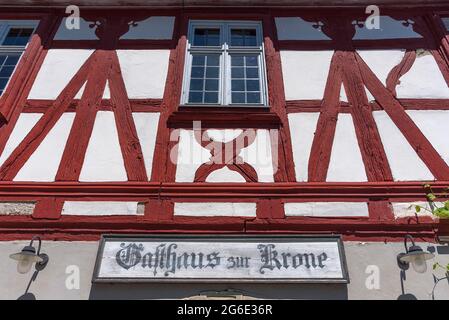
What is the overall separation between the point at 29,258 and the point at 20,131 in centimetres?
165

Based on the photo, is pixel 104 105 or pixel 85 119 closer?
pixel 85 119

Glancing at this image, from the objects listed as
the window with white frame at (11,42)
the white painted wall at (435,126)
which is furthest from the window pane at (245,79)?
the window with white frame at (11,42)

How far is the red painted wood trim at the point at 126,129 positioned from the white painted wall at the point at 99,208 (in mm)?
301

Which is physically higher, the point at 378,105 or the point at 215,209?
the point at 378,105

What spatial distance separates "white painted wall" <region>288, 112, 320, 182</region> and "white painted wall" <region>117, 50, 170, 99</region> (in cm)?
160

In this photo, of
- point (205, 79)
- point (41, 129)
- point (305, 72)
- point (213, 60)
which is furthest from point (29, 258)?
point (305, 72)

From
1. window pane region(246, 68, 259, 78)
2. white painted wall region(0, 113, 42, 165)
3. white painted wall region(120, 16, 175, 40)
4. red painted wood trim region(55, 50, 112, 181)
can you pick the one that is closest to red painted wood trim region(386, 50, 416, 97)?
window pane region(246, 68, 259, 78)

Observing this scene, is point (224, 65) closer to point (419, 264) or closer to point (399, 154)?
point (399, 154)

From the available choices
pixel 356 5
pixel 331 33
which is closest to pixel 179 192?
pixel 331 33

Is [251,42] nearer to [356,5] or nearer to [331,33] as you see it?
[331,33]

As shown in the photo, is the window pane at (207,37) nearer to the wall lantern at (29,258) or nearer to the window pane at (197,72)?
A: the window pane at (197,72)

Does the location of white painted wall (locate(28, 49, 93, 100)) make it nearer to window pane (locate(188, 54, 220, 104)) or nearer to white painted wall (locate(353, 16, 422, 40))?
window pane (locate(188, 54, 220, 104))

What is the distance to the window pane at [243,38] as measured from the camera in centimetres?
575

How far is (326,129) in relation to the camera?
459 centimetres
